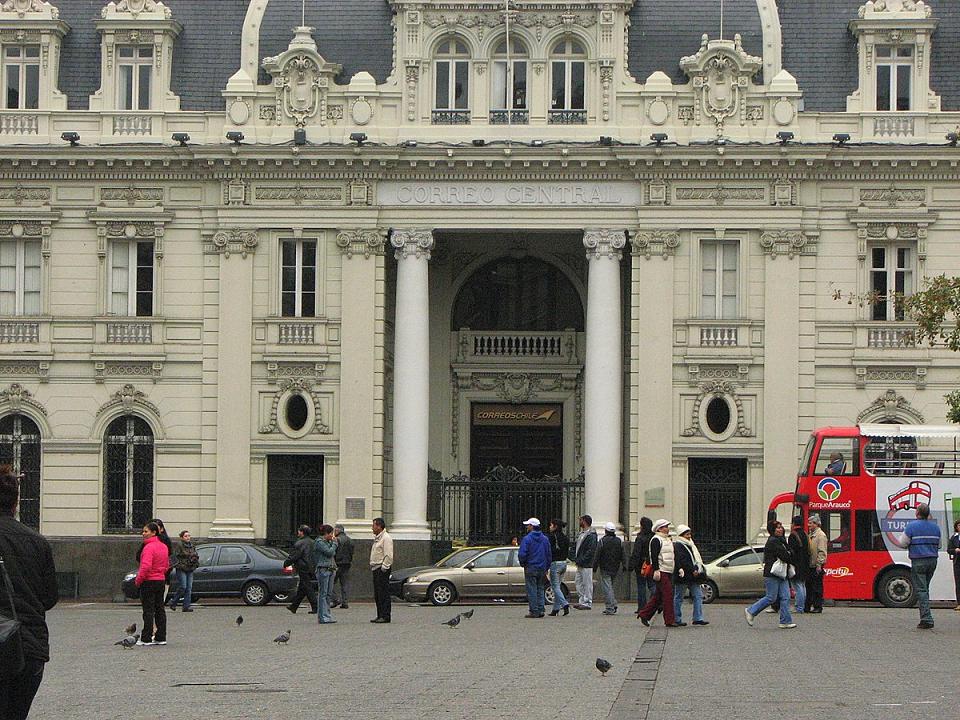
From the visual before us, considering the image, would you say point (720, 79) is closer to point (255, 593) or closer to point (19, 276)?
point (255, 593)

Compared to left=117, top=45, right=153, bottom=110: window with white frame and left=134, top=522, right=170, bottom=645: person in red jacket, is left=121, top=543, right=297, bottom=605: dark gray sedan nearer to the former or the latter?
left=117, top=45, right=153, bottom=110: window with white frame

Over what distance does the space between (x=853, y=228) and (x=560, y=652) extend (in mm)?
23455

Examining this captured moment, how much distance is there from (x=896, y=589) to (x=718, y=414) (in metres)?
8.10

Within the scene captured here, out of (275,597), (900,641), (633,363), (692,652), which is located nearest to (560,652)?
(692,652)

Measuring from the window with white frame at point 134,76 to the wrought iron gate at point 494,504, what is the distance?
460 inches

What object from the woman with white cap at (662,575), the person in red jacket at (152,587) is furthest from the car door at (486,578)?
the person in red jacket at (152,587)

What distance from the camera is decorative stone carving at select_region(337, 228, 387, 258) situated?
45.8 meters

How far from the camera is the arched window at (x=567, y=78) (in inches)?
1806

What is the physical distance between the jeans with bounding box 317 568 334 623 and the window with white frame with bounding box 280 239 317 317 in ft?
48.2

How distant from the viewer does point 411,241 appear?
45.9 m

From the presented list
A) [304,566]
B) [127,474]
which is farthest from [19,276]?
[304,566]

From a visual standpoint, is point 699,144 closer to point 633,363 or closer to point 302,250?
point 633,363

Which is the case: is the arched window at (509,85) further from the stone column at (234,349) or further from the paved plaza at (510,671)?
the paved plaza at (510,671)

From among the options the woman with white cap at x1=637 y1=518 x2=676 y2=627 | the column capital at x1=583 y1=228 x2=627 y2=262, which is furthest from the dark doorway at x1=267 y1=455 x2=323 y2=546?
the woman with white cap at x1=637 y1=518 x2=676 y2=627
